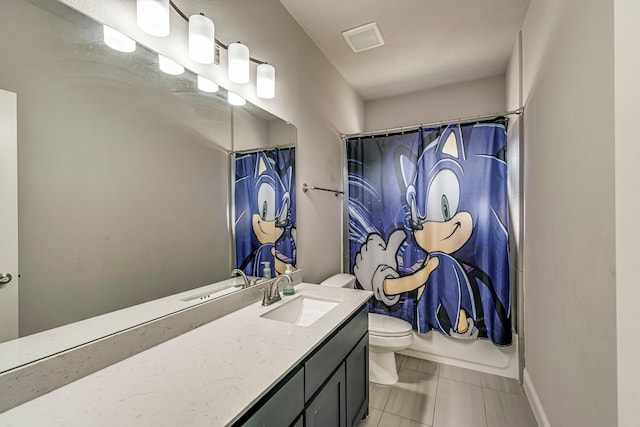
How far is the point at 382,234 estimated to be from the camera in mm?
2463

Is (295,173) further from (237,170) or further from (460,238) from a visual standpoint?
(460,238)

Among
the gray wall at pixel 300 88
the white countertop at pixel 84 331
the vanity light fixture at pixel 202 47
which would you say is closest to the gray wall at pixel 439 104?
the gray wall at pixel 300 88

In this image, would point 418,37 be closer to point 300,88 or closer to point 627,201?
point 300,88

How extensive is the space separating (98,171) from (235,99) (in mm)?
800

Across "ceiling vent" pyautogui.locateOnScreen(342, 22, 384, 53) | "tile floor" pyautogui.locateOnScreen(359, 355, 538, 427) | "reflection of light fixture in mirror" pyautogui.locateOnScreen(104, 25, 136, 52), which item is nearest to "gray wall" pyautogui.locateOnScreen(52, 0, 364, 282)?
"reflection of light fixture in mirror" pyautogui.locateOnScreen(104, 25, 136, 52)

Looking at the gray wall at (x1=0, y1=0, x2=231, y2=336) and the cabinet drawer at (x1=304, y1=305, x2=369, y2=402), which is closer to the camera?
the gray wall at (x1=0, y1=0, x2=231, y2=336)

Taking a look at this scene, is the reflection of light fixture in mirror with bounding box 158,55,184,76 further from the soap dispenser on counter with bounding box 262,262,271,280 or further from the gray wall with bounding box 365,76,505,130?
the gray wall with bounding box 365,76,505,130

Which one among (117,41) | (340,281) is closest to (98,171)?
(117,41)

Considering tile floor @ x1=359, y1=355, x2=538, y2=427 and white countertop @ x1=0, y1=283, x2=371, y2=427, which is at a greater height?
white countertop @ x1=0, y1=283, x2=371, y2=427

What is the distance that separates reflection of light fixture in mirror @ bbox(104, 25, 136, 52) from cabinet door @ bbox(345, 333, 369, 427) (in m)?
1.59

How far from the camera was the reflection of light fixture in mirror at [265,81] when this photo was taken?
1.56m

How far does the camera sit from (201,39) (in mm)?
1170

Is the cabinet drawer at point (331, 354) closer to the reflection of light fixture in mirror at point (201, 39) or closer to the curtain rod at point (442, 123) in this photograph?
the reflection of light fixture in mirror at point (201, 39)

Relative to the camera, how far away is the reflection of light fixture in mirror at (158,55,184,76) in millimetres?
1114
